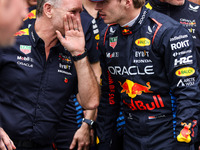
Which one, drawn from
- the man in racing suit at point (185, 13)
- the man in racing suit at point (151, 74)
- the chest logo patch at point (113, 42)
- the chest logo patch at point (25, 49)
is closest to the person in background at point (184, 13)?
the man in racing suit at point (185, 13)

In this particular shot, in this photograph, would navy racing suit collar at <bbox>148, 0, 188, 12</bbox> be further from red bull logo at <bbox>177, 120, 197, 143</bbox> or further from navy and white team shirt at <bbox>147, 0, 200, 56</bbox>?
red bull logo at <bbox>177, 120, 197, 143</bbox>

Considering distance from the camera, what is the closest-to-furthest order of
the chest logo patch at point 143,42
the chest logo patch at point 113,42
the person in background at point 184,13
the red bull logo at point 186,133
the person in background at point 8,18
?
the person in background at point 8,18 < the red bull logo at point 186,133 < the chest logo patch at point 143,42 < the chest logo patch at point 113,42 < the person in background at point 184,13

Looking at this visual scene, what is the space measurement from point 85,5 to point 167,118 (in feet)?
6.29

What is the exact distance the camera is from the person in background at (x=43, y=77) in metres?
3.08

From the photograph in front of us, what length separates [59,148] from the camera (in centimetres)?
398

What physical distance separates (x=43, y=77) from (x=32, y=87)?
0.46 feet

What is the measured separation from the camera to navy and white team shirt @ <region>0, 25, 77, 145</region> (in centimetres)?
306

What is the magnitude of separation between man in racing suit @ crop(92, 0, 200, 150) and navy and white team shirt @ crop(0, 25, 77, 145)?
1.54 feet

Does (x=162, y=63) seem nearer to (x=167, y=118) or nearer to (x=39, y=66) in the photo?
(x=167, y=118)

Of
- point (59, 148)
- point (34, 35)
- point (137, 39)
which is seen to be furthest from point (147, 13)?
point (59, 148)

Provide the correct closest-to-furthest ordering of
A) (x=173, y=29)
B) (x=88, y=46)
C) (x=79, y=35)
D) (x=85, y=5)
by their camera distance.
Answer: (x=173, y=29) → (x=79, y=35) → (x=88, y=46) → (x=85, y=5)

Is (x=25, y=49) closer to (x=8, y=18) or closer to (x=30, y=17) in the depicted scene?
(x=30, y=17)

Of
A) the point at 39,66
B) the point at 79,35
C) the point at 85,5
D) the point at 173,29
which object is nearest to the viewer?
the point at 173,29

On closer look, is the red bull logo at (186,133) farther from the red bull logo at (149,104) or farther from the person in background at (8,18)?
the person in background at (8,18)
